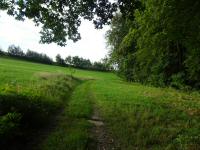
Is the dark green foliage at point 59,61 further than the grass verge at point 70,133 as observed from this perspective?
Yes

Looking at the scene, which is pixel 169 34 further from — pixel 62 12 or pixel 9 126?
pixel 9 126

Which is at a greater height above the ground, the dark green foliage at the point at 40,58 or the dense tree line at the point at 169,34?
the dense tree line at the point at 169,34

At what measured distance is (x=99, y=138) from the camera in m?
11.7

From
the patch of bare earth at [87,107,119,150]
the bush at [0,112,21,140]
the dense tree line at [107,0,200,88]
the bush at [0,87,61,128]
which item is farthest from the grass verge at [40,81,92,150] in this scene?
the dense tree line at [107,0,200,88]

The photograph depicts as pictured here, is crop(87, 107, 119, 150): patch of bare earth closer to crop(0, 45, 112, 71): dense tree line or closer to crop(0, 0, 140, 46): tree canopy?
crop(0, 0, 140, 46): tree canopy

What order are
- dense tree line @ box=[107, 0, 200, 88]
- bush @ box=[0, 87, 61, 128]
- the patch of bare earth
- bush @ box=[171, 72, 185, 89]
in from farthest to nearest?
bush @ box=[171, 72, 185, 89] → dense tree line @ box=[107, 0, 200, 88] → bush @ box=[0, 87, 61, 128] → the patch of bare earth

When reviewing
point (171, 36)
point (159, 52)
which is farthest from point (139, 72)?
point (171, 36)

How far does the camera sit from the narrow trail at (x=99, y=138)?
34.8ft

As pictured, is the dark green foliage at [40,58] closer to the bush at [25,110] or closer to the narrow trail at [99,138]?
the narrow trail at [99,138]

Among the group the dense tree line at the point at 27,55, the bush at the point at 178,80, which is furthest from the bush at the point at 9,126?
the dense tree line at the point at 27,55

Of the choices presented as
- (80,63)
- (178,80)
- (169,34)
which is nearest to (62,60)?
(80,63)

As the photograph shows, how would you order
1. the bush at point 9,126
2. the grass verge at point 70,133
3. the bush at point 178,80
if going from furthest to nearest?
1. the bush at point 178,80
2. the grass verge at point 70,133
3. the bush at point 9,126

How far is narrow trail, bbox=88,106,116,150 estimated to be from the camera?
10.6 meters

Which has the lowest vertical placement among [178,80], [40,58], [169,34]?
[178,80]
